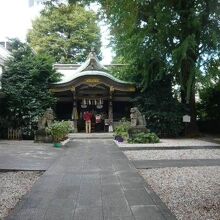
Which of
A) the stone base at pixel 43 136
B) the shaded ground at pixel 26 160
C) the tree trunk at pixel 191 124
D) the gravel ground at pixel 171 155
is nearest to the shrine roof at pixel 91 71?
the tree trunk at pixel 191 124

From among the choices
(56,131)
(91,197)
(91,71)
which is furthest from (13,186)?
(91,71)

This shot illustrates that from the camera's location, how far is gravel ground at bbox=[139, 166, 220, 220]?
236 inches

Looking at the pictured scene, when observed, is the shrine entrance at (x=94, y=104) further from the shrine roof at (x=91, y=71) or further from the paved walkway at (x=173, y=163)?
the paved walkway at (x=173, y=163)

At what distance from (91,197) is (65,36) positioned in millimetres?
41166

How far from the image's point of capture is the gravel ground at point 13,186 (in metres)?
6.46

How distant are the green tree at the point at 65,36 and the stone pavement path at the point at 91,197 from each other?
1412 inches

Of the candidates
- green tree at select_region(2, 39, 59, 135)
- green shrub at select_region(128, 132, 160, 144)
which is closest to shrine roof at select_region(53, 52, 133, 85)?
green tree at select_region(2, 39, 59, 135)

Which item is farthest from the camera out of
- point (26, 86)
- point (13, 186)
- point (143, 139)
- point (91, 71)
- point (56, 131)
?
point (91, 71)

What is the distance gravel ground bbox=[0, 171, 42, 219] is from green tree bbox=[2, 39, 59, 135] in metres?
12.4

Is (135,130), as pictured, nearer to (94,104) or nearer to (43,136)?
(43,136)

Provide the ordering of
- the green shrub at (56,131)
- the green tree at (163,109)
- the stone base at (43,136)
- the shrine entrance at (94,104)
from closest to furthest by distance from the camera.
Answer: the green shrub at (56,131)
the stone base at (43,136)
the green tree at (163,109)
the shrine entrance at (94,104)

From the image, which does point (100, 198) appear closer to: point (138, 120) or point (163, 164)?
point (163, 164)

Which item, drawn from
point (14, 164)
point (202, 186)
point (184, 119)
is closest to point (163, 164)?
point (202, 186)

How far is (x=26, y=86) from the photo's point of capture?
22516 millimetres
